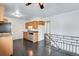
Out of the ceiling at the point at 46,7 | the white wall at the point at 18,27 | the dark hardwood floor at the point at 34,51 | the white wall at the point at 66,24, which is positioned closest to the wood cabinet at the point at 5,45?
the dark hardwood floor at the point at 34,51

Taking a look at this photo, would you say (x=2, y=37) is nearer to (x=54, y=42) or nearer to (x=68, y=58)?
(x=68, y=58)

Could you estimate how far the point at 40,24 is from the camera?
8922 millimetres

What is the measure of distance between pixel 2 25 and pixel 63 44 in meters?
3.74

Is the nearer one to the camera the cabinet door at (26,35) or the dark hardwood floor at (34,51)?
the dark hardwood floor at (34,51)

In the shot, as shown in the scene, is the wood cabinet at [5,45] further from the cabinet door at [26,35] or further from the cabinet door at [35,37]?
the cabinet door at [26,35]

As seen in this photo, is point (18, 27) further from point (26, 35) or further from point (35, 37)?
point (35, 37)

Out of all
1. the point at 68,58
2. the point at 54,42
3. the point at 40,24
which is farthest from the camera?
the point at 40,24

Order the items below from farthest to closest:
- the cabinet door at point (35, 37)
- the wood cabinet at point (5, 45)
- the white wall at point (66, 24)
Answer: the cabinet door at point (35, 37) → the white wall at point (66, 24) → the wood cabinet at point (5, 45)

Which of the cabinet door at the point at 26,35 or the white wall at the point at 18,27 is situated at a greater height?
the white wall at the point at 18,27

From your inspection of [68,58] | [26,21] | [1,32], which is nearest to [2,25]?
[1,32]

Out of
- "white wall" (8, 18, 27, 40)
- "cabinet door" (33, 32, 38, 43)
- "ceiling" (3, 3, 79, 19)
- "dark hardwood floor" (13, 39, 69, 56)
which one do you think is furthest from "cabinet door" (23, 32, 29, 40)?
"ceiling" (3, 3, 79, 19)

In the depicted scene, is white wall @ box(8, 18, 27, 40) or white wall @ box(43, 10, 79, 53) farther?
white wall @ box(8, 18, 27, 40)

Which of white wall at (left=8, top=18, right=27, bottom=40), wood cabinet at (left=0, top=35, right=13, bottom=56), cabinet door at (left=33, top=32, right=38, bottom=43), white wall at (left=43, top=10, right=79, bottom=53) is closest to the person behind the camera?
wood cabinet at (left=0, top=35, right=13, bottom=56)

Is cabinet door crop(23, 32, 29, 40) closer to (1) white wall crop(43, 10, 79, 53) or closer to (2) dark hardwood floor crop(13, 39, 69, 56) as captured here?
(1) white wall crop(43, 10, 79, 53)
